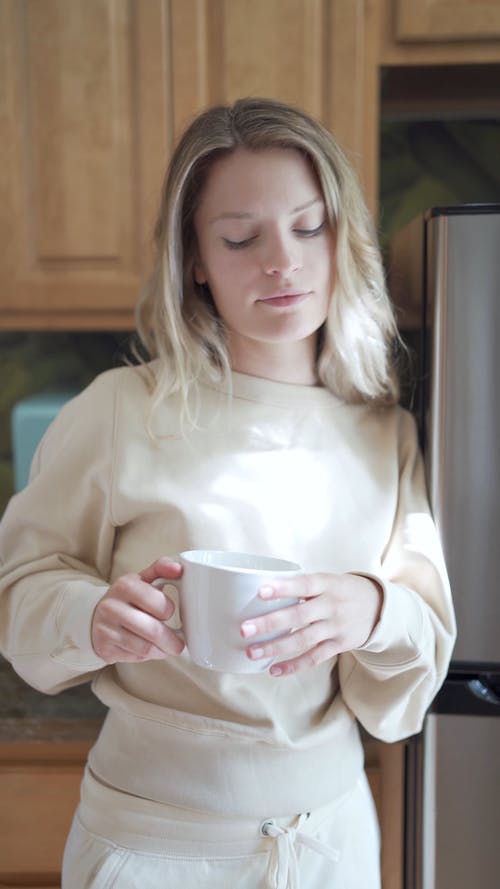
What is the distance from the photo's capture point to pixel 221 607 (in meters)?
0.66

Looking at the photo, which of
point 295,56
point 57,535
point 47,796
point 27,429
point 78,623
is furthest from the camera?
point 27,429

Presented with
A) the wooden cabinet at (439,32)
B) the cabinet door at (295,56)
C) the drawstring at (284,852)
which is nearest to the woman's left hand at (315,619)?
the drawstring at (284,852)

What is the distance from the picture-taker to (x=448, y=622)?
→ 928mm

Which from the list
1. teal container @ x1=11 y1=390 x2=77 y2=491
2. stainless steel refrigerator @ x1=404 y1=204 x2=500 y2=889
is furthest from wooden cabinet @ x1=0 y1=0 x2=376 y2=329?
stainless steel refrigerator @ x1=404 y1=204 x2=500 y2=889

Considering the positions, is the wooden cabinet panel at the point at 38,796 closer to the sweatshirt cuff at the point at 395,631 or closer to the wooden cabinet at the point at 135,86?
the sweatshirt cuff at the point at 395,631

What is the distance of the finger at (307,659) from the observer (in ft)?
2.40

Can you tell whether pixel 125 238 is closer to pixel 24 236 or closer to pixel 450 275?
pixel 24 236

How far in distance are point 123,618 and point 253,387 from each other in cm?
34

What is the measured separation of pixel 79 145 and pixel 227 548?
85 centimetres

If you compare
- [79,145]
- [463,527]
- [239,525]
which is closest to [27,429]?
[79,145]

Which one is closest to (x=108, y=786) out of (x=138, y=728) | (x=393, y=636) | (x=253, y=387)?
(x=138, y=728)

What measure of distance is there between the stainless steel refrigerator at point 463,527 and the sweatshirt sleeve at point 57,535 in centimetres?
41

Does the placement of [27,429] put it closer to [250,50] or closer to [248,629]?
[250,50]

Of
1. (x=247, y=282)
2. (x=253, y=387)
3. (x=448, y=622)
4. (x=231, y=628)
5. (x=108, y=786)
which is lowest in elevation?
(x=108, y=786)
